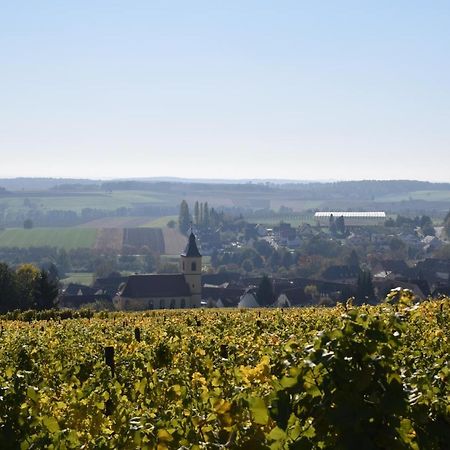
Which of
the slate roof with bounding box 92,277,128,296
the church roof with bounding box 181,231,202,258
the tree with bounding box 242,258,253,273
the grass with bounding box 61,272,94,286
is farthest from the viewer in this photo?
the tree with bounding box 242,258,253,273

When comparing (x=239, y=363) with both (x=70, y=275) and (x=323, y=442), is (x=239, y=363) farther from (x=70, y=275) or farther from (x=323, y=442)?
(x=70, y=275)

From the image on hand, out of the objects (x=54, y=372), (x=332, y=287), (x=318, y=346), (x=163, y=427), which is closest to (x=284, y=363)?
(x=318, y=346)

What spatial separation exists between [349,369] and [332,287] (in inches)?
4104

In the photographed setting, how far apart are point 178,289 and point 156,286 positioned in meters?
2.94

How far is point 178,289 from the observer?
85.6 metres

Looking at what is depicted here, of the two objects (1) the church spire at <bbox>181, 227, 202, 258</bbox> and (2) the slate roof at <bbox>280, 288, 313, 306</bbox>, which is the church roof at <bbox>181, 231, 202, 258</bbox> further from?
(2) the slate roof at <bbox>280, 288, 313, 306</bbox>

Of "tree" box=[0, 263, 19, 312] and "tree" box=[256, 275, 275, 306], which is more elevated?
"tree" box=[0, 263, 19, 312]

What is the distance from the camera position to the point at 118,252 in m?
188

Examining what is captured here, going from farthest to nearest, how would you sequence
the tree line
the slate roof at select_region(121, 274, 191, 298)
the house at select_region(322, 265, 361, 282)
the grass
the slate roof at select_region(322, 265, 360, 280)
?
the grass < the slate roof at select_region(322, 265, 360, 280) < the house at select_region(322, 265, 361, 282) < the slate roof at select_region(121, 274, 191, 298) < the tree line

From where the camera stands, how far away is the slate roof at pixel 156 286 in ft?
280

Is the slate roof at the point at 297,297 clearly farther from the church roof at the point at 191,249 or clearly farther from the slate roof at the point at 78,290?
the slate roof at the point at 78,290

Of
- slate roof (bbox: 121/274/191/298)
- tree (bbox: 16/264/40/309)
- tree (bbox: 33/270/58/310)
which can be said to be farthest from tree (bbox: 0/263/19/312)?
slate roof (bbox: 121/274/191/298)

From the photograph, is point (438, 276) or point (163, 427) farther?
point (438, 276)

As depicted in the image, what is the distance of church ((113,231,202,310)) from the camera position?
8394cm
